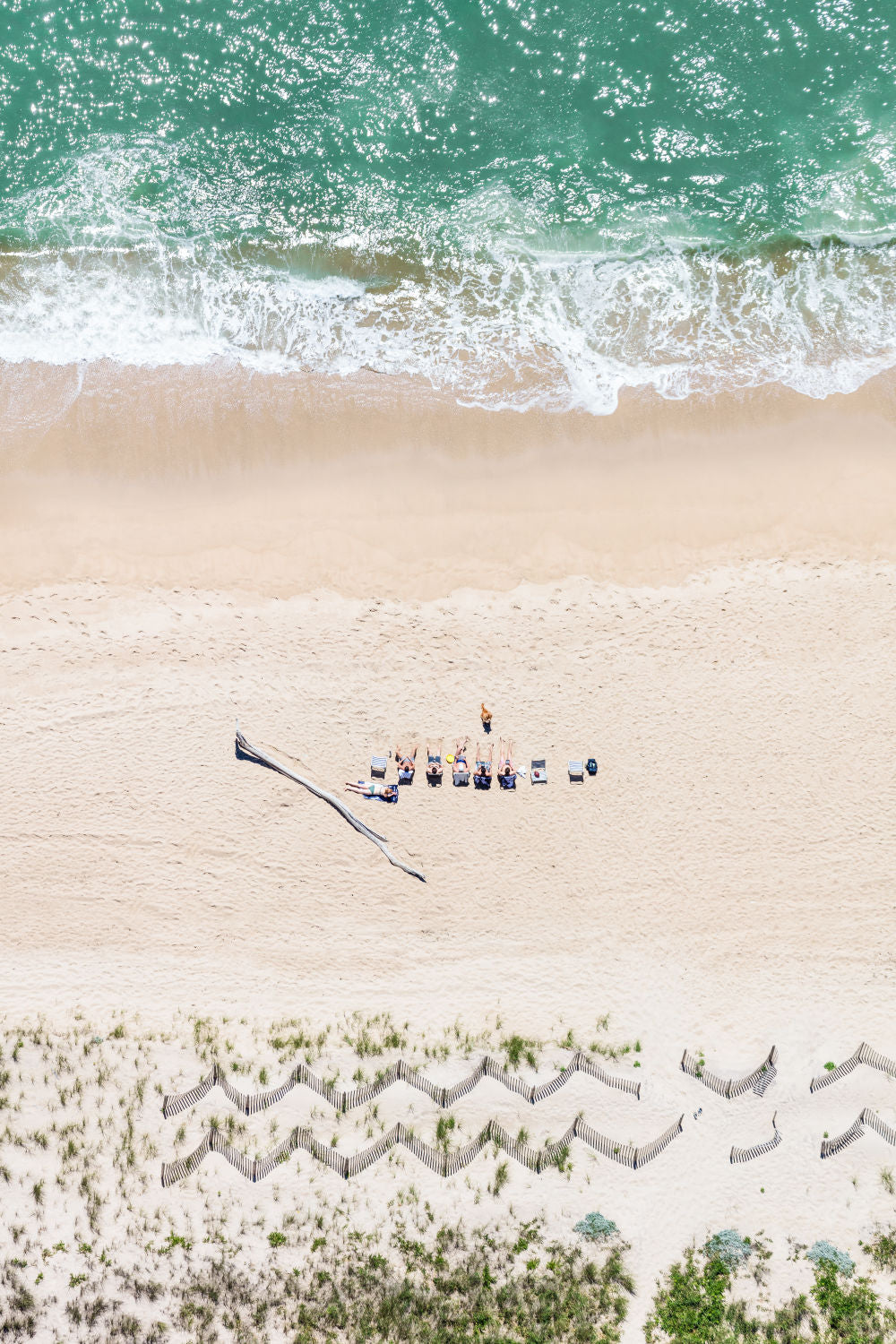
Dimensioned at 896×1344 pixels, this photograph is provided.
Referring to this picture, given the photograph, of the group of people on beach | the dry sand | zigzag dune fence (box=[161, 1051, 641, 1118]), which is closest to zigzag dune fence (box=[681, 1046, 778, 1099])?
the dry sand

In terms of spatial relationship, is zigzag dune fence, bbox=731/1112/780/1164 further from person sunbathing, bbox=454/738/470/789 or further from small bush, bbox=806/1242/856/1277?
person sunbathing, bbox=454/738/470/789

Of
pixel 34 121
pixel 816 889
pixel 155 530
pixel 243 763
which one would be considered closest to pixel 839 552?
pixel 816 889

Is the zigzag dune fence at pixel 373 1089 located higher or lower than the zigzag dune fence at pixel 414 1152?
higher

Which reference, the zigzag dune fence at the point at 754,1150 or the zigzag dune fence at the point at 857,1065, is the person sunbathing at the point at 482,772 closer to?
the zigzag dune fence at the point at 754,1150

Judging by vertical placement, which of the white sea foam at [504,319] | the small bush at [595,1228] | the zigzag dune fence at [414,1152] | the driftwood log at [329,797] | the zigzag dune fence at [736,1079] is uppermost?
the white sea foam at [504,319]

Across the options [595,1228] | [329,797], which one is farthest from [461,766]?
[595,1228]

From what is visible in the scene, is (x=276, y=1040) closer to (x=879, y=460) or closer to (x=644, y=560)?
(x=644, y=560)

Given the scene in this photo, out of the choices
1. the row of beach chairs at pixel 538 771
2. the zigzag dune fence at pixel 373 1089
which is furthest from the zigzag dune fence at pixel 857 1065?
the row of beach chairs at pixel 538 771
